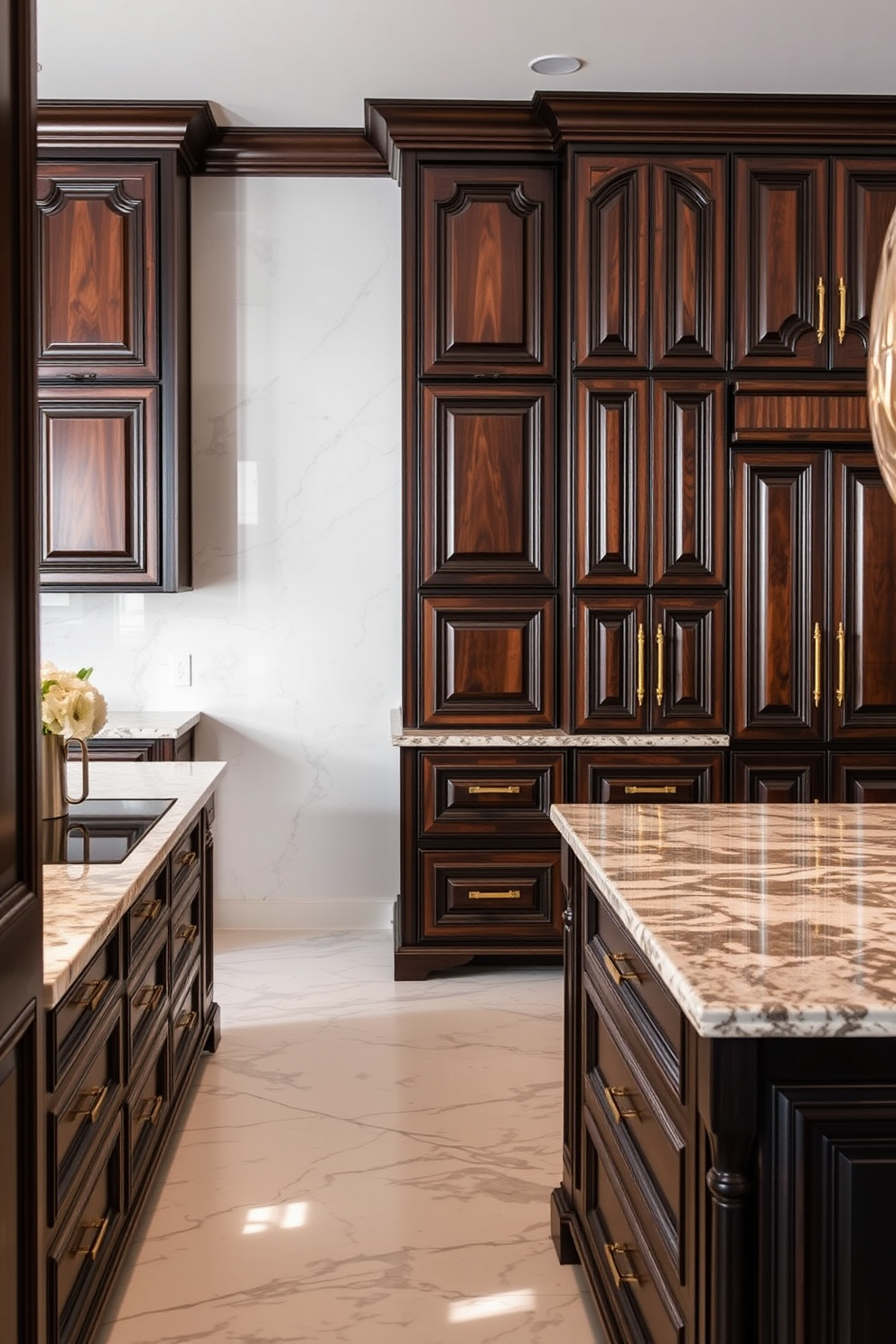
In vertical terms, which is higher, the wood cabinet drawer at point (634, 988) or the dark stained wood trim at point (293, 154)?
the dark stained wood trim at point (293, 154)

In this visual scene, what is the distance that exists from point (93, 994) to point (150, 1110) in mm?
651

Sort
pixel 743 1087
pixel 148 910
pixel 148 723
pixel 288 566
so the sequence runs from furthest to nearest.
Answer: pixel 288 566 < pixel 148 723 < pixel 148 910 < pixel 743 1087

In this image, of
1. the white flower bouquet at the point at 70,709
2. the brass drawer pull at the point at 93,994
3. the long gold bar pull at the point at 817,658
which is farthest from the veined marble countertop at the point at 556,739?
the brass drawer pull at the point at 93,994

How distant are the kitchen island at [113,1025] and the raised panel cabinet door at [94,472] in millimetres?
1328

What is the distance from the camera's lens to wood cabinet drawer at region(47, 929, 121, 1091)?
5.63ft

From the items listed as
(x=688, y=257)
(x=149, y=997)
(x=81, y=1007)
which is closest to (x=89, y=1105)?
(x=81, y=1007)

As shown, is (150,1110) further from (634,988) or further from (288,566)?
(288,566)

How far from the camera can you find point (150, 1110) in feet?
8.21

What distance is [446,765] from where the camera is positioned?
163 inches

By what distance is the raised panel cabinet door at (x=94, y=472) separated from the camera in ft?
13.9

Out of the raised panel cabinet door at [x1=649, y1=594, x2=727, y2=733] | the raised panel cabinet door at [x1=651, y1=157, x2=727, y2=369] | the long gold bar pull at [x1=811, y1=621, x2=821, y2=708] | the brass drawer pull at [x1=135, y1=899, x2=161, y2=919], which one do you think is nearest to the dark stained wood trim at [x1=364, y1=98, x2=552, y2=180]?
the raised panel cabinet door at [x1=651, y1=157, x2=727, y2=369]

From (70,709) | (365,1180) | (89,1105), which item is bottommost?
(365,1180)

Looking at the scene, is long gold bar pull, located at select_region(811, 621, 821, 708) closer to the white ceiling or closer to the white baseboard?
the white ceiling

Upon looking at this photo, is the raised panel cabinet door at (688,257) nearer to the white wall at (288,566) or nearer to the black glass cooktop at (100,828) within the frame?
the white wall at (288,566)
